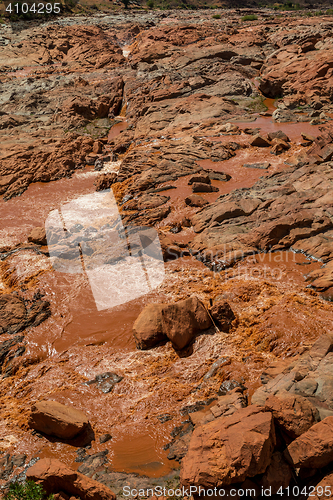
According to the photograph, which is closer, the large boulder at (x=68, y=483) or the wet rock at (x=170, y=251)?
the large boulder at (x=68, y=483)

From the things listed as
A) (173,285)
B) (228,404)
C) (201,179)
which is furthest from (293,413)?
(201,179)

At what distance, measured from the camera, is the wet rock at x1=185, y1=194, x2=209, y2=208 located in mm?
14392

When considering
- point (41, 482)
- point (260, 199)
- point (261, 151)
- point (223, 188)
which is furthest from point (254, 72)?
point (41, 482)

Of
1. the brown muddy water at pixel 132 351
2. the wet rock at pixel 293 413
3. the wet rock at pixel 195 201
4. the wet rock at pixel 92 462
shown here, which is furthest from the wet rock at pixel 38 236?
the wet rock at pixel 293 413

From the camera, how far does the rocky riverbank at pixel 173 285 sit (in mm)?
5578

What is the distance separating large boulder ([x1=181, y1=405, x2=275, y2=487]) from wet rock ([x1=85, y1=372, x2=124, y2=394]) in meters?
3.20

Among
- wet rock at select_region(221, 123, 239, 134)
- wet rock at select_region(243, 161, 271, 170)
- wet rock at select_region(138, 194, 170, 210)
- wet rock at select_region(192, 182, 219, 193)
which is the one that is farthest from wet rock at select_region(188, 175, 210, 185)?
wet rock at select_region(221, 123, 239, 134)

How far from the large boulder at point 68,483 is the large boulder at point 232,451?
131 cm

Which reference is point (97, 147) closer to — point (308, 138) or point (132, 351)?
point (308, 138)

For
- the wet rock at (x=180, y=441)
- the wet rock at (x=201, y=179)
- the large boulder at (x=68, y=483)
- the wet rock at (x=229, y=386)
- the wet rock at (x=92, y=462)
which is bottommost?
the wet rock at (x=92, y=462)

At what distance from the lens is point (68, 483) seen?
5.34 metres

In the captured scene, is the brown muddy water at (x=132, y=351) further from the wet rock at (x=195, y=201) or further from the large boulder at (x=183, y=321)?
the wet rock at (x=195, y=201)

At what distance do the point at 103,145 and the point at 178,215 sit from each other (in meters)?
11.2

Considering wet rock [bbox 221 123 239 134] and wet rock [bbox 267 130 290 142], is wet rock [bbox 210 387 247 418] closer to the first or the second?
wet rock [bbox 267 130 290 142]
